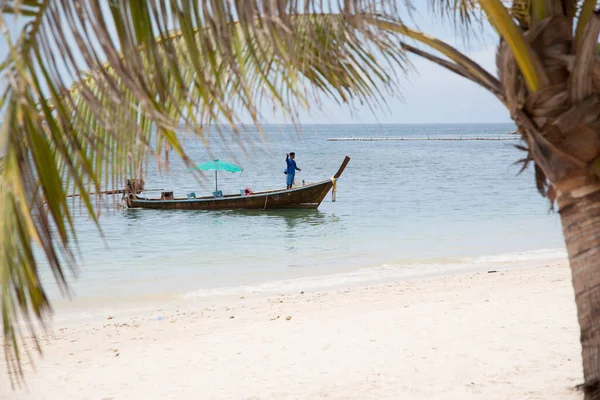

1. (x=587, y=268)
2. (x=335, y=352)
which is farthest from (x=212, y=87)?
(x=335, y=352)

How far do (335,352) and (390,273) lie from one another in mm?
6508

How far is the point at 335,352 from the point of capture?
225 inches

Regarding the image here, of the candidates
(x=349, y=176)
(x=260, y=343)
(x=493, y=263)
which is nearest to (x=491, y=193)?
(x=349, y=176)

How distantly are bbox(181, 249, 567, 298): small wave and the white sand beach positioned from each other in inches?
86.6

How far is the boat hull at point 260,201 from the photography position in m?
21.4

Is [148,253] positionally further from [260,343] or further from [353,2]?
[353,2]

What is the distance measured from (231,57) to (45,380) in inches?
186

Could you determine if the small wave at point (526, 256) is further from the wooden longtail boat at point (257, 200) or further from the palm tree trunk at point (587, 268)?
the palm tree trunk at point (587, 268)

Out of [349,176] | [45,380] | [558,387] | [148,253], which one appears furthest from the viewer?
[349,176]

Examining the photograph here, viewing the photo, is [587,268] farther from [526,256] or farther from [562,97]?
[526,256]

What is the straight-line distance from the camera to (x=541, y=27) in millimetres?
2844

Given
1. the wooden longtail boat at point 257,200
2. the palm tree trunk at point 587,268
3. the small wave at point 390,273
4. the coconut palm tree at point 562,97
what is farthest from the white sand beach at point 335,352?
the wooden longtail boat at point 257,200

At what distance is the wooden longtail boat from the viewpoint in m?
21.4

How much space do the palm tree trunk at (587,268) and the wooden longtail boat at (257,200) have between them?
1799 centimetres
